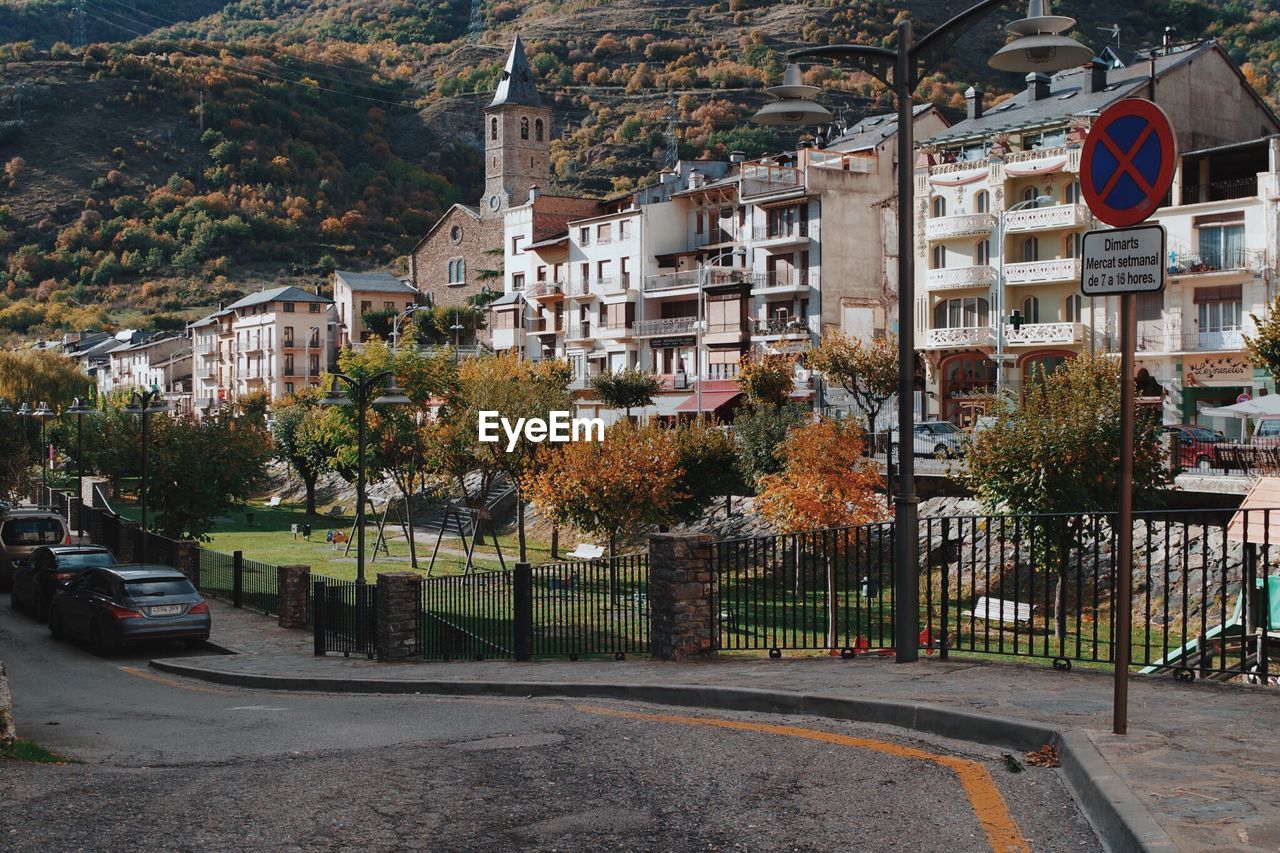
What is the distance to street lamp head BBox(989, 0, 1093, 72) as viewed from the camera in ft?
35.5

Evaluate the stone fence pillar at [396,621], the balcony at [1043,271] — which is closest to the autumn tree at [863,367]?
the balcony at [1043,271]

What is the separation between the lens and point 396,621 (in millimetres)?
20438

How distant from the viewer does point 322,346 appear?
365 feet

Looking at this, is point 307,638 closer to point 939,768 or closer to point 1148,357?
point 939,768

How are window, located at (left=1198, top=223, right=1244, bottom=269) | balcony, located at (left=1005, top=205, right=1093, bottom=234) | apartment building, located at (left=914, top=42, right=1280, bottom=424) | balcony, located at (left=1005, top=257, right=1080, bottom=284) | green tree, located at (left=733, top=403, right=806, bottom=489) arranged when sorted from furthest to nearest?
apartment building, located at (left=914, top=42, right=1280, bottom=424), balcony, located at (left=1005, top=257, right=1080, bottom=284), balcony, located at (left=1005, top=205, right=1093, bottom=234), window, located at (left=1198, top=223, right=1244, bottom=269), green tree, located at (left=733, top=403, right=806, bottom=489)

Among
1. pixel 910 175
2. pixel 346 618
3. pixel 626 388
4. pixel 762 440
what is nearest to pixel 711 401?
pixel 626 388

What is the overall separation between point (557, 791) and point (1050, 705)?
3.48m

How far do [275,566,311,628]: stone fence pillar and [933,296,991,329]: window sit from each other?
121 feet

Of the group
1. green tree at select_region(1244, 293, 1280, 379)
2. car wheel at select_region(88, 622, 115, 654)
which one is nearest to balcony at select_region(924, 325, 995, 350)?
green tree at select_region(1244, 293, 1280, 379)

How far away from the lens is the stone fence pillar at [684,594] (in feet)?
44.5

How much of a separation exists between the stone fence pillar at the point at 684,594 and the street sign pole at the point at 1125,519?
636 centimetres

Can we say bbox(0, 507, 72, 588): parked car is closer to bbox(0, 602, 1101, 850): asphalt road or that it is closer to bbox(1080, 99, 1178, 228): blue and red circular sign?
bbox(0, 602, 1101, 850): asphalt road

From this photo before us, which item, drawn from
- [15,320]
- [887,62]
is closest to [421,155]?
[15,320]

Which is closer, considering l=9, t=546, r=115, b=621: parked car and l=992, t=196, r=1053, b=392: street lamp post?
l=9, t=546, r=115, b=621: parked car
